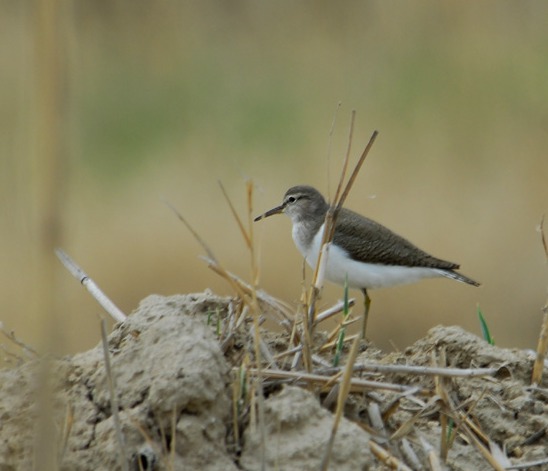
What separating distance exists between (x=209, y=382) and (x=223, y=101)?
829 cm

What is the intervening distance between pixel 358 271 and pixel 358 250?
0.12 meters

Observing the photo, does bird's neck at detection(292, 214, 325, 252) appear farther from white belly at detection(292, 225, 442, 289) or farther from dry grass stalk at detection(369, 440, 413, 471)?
dry grass stalk at detection(369, 440, 413, 471)

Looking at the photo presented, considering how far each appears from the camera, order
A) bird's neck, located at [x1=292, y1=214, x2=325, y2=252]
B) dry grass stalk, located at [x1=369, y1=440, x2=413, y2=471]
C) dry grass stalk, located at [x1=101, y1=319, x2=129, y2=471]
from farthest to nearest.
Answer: bird's neck, located at [x1=292, y1=214, x2=325, y2=252] → dry grass stalk, located at [x1=369, y1=440, x2=413, y2=471] → dry grass stalk, located at [x1=101, y1=319, x2=129, y2=471]

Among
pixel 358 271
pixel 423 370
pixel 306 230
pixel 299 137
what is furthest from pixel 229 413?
pixel 299 137

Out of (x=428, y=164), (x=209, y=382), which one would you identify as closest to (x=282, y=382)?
(x=209, y=382)

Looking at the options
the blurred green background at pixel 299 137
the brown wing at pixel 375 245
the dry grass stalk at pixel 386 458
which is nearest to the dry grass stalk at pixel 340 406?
the dry grass stalk at pixel 386 458

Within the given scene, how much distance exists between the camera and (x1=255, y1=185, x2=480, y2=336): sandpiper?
280 inches

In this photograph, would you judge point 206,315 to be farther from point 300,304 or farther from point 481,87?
point 481,87

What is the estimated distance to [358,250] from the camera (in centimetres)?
716

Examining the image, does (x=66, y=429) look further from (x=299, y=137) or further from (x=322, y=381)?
(x=299, y=137)

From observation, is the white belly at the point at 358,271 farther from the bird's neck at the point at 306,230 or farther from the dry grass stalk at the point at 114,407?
the dry grass stalk at the point at 114,407

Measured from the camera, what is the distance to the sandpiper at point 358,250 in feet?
23.4

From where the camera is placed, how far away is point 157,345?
11.0ft

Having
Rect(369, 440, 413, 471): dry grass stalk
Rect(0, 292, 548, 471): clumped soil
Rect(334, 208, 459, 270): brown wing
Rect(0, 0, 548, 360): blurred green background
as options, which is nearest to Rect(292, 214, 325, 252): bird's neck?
Rect(334, 208, 459, 270): brown wing
